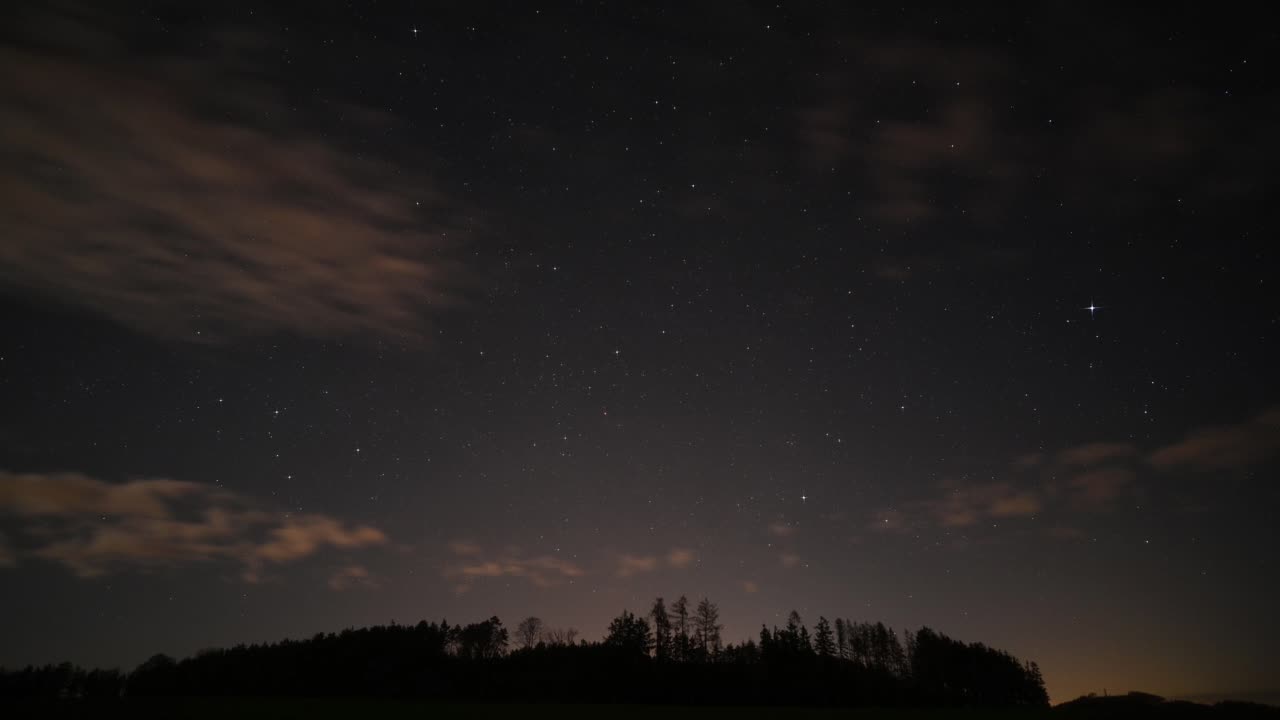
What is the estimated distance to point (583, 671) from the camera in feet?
359

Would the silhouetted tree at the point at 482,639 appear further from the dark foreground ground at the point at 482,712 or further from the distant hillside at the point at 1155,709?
the distant hillside at the point at 1155,709

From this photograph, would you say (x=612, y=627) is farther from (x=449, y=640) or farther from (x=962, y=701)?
(x=962, y=701)

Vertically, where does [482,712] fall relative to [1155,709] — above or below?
above

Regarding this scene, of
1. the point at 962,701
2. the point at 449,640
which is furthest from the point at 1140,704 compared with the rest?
the point at 449,640

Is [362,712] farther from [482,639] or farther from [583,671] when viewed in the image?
[482,639]

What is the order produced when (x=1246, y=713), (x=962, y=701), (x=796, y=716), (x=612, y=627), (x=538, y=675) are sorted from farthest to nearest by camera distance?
(x=612, y=627), (x=962, y=701), (x=538, y=675), (x=796, y=716), (x=1246, y=713)

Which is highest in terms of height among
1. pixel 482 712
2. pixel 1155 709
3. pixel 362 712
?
pixel 362 712

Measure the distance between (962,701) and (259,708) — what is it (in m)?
113

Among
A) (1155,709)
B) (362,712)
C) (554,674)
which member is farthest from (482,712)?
Answer: (1155,709)

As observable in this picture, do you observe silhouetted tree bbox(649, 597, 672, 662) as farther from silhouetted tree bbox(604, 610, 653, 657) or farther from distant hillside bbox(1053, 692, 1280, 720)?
distant hillside bbox(1053, 692, 1280, 720)

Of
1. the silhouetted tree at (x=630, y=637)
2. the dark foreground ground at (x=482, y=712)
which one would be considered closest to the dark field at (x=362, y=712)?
the dark foreground ground at (x=482, y=712)

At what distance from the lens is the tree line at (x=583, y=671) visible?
10031 cm

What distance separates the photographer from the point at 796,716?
2552 inches

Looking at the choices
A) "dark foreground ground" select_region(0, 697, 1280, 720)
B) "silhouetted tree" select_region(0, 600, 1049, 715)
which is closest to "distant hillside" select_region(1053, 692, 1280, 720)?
"dark foreground ground" select_region(0, 697, 1280, 720)
